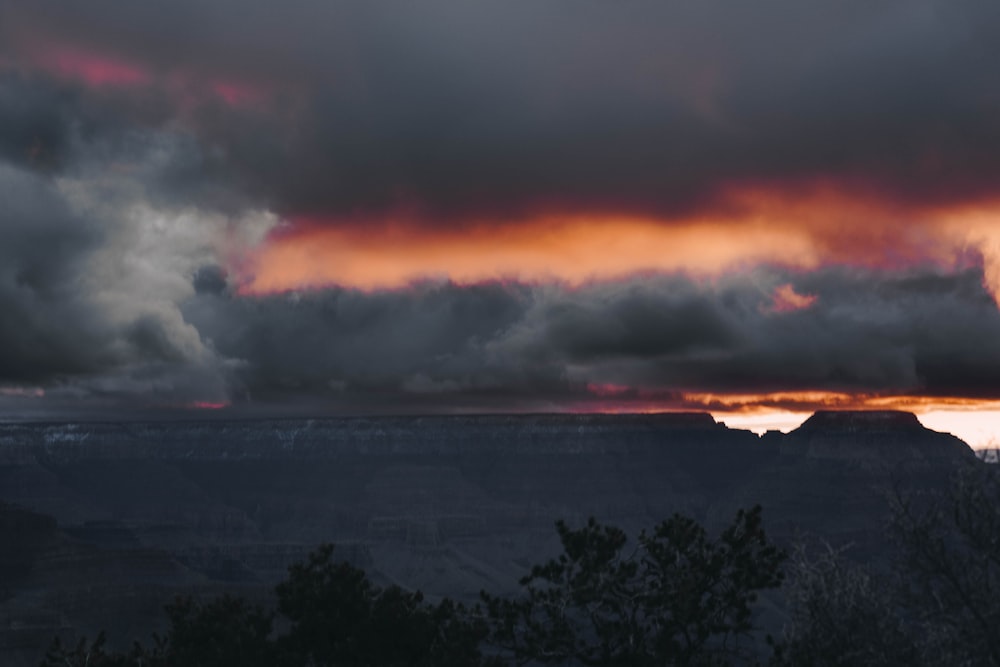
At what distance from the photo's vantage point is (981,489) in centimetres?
2905

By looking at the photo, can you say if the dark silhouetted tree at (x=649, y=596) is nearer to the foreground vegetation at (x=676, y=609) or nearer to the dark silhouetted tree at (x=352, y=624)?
the foreground vegetation at (x=676, y=609)

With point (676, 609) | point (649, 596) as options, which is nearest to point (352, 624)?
point (649, 596)

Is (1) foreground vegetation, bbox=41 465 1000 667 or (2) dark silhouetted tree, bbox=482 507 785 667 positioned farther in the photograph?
(2) dark silhouetted tree, bbox=482 507 785 667

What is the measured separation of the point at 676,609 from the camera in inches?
1679

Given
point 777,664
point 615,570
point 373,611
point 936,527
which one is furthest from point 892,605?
point 373,611

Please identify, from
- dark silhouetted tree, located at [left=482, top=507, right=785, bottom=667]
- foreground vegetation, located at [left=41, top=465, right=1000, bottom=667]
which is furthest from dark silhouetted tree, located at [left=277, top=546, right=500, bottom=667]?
dark silhouetted tree, located at [left=482, top=507, right=785, bottom=667]

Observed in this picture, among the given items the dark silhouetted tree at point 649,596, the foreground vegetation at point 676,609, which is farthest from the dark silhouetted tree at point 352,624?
the dark silhouetted tree at point 649,596

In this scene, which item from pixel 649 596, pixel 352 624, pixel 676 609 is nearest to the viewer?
pixel 676 609

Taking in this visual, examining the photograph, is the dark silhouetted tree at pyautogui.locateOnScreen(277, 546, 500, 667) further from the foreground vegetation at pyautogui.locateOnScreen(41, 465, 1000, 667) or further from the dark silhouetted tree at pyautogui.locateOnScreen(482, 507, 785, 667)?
the dark silhouetted tree at pyautogui.locateOnScreen(482, 507, 785, 667)

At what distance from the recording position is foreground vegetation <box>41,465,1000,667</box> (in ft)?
97.4

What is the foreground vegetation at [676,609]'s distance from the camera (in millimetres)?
29688

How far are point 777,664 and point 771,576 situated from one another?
602cm

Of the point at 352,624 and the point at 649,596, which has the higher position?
the point at 649,596

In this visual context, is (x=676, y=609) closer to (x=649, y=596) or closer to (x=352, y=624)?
(x=649, y=596)
